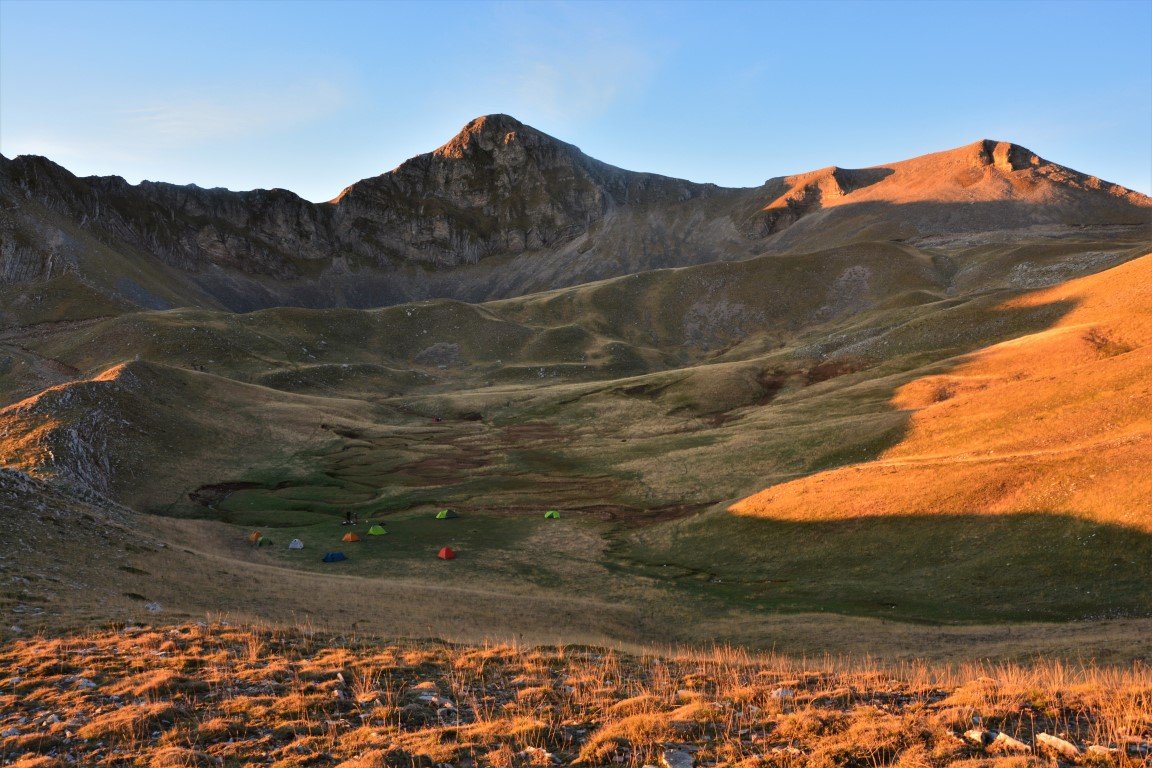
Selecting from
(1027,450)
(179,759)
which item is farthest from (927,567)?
(179,759)

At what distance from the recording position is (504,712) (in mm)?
16469

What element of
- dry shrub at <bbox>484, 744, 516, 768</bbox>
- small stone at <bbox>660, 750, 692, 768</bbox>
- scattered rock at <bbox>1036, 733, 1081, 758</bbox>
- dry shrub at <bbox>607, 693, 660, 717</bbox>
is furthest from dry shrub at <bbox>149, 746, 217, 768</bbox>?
scattered rock at <bbox>1036, 733, 1081, 758</bbox>

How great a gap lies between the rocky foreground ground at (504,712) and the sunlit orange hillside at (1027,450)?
964 inches

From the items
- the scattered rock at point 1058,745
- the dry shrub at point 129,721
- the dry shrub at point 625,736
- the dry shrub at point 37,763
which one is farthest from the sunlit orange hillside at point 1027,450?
the dry shrub at point 37,763

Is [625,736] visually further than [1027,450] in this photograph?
No

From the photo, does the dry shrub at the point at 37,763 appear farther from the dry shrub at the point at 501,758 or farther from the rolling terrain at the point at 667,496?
the rolling terrain at the point at 667,496

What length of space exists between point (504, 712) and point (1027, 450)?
157ft

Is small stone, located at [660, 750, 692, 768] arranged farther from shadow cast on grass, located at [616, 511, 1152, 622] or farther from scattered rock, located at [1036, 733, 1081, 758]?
shadow cast on grass, located at [616, 511, 1152, 622]

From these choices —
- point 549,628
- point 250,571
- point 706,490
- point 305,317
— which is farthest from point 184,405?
point 305,317

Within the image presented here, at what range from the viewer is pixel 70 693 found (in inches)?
652

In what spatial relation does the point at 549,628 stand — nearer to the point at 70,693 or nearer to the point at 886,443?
the point at 70,693

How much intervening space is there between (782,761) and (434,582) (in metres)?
36.9

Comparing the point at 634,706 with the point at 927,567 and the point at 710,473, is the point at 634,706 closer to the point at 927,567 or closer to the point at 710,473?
the point at 927,567

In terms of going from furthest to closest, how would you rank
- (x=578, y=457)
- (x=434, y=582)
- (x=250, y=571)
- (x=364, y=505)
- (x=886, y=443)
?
(x=578, y=457), (x=364, y=505), (x=886, y=443), (x=434, y=582), (x=250, y=571)
